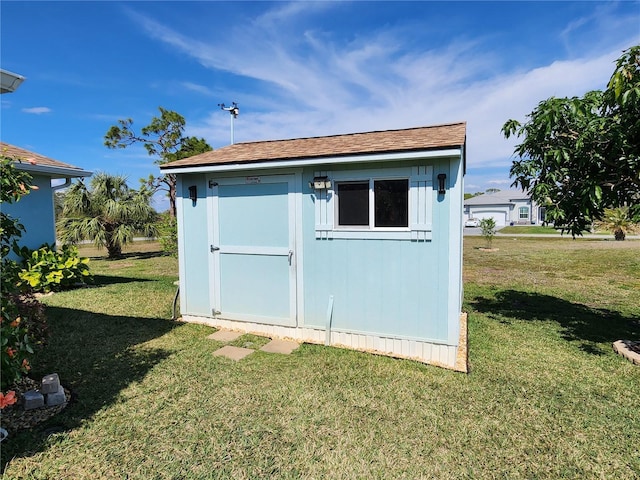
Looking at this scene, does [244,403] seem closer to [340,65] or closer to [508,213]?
[340,65]

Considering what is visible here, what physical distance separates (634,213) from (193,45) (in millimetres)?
Result: 9769

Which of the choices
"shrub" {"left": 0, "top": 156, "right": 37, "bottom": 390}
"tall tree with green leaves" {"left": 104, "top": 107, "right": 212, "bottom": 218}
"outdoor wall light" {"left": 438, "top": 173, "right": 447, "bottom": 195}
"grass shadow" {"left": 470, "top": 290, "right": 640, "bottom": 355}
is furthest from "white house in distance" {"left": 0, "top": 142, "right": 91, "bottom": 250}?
"tall tree with green leaves" {"left": 104, "top": 107, "right": 212, "bottom": 218}

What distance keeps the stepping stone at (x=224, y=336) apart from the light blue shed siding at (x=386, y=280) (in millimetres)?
1172

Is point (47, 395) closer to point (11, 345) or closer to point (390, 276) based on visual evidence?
point (11, 345)

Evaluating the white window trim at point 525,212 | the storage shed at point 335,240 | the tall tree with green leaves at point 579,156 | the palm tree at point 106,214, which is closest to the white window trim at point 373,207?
the storage shed at point 335,240

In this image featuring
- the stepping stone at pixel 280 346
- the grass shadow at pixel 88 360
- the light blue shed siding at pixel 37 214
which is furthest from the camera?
the light blue shed siding at pixel 37 214

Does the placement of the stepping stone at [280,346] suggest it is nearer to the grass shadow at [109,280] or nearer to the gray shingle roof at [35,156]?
the grass shadow at [109,280]

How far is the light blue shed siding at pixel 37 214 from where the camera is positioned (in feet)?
26.2

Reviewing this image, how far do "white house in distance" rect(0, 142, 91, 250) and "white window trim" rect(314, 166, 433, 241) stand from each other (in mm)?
7209

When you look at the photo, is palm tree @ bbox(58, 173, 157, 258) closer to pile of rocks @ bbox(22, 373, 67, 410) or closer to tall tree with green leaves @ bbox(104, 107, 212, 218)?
tall tree with green leaves @ bbox(104, 107, 212, 218)

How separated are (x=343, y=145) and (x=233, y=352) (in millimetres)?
3307

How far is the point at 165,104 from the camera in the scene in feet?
74.1

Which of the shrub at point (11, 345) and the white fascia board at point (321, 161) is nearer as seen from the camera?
the shrub at point (11, 345)

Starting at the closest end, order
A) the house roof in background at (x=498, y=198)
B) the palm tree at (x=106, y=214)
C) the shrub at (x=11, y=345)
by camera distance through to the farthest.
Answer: the shrub at (x=11, y=345)
the palm tree at (x=106, y=214)
the house roof in background at (x=498, y=198)
